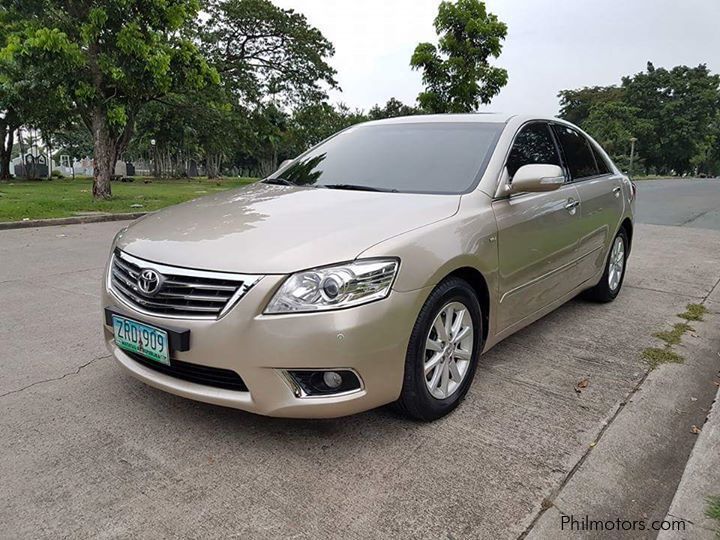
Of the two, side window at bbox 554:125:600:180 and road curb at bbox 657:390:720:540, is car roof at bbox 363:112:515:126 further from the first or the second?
road curb at bbox 657:390:720:540

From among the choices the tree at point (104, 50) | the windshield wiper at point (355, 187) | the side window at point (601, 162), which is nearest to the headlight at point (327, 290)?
the windshield wiper at point (355, 187)

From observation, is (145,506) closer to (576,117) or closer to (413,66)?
(413,66)

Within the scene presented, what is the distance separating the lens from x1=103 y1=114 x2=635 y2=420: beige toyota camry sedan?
85.7 inches

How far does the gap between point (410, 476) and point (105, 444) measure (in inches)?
52.4

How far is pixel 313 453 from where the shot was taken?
2.39 meters

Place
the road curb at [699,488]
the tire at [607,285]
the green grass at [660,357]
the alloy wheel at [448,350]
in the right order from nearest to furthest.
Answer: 1. the road curb at [699,488]
2. the alloy wheel at [448,350]
3. the green grass at [660,357]
4. the tire at [607,285]

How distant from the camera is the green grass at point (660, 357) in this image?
353cm

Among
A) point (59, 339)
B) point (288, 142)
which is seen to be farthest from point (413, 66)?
point (288, 142)

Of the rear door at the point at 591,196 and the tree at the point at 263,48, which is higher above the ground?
the tree at the point at 263,48

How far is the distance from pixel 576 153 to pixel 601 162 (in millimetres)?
579

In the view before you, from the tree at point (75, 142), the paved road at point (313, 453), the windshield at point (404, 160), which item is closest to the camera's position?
the paved road at point (313, 453)

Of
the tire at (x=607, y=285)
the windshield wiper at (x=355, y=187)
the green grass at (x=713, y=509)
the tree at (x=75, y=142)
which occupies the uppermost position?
the tree at (x=75, y=142)

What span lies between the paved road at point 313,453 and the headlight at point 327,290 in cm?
69

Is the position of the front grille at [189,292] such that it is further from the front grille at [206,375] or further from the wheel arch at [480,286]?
the wheel arch at [480,286]
